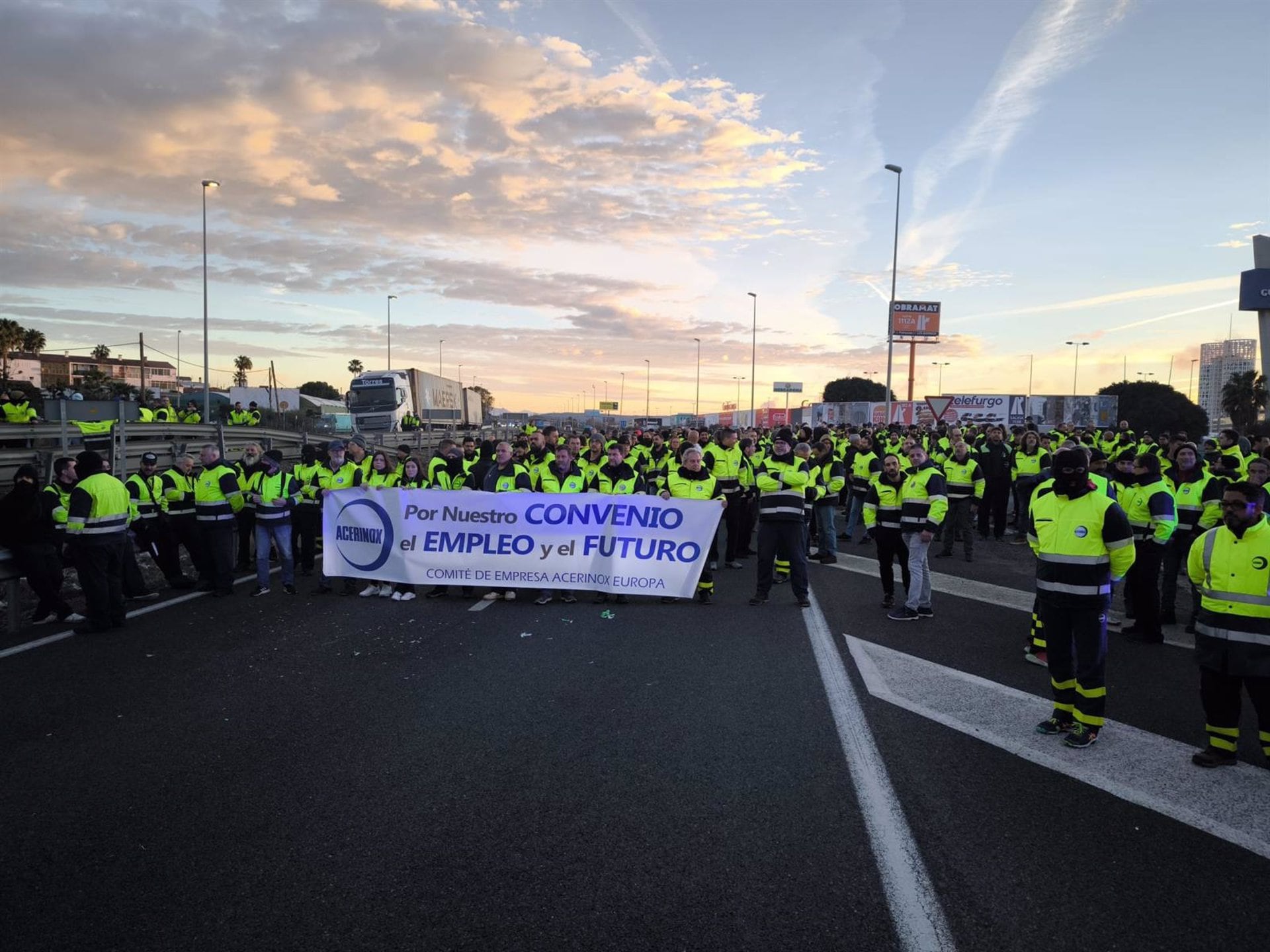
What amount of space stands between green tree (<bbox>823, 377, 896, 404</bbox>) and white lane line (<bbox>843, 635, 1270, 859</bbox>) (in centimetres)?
11149

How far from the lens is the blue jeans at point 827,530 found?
42.8ft

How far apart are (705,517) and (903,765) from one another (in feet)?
16.8

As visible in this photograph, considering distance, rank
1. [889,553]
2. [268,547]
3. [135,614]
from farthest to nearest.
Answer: [268,547] < [889,553] < [135,614]

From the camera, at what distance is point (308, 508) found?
10984 millimetres

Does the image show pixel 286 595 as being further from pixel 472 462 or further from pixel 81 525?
pixel 472 462

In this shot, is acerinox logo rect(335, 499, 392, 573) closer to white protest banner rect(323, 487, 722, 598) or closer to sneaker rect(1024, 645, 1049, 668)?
white protest banner rect(323, 487, 722, 598)

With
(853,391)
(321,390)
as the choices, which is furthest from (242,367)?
(853,391)

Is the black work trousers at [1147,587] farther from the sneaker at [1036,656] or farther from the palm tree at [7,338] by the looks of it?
the palm tree at [7,338]

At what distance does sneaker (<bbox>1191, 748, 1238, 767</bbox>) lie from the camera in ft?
15.7

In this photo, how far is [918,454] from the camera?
349 inches

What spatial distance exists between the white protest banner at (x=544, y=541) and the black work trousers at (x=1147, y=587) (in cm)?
455

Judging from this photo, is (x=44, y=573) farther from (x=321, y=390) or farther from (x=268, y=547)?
(x=321, y=390)

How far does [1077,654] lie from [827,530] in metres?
7.82

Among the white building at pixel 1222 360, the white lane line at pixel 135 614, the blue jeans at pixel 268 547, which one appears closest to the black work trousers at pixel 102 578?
the white lane line at pixel 135 614
